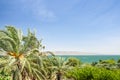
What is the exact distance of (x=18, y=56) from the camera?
23734 mm

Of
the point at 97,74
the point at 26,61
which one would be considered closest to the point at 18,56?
the point at 26,61

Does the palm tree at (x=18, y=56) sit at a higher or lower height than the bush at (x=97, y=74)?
higher

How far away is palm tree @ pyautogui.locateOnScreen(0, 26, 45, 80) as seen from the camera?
23062 mm

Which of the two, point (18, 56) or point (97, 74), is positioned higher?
point (18, 56)

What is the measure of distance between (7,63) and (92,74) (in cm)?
644

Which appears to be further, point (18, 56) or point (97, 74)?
point (18, 56)

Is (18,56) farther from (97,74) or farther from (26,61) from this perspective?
(97,74)

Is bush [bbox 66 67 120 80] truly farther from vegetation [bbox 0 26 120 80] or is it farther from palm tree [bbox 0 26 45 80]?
palm tree [bbox 0 26 45 80]

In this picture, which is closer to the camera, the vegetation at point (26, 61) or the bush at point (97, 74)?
the bush at point (97, 74)

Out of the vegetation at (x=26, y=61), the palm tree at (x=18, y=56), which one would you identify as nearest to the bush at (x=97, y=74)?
the vegetation at (x=26, y=61)

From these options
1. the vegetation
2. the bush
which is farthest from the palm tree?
the bush

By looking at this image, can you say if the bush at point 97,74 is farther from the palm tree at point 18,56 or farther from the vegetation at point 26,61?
the palm tree at point 18,56

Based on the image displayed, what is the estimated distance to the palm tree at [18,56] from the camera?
23062 millimetres

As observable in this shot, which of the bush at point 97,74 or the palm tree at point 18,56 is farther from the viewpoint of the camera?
the palm tree at point 18,56
